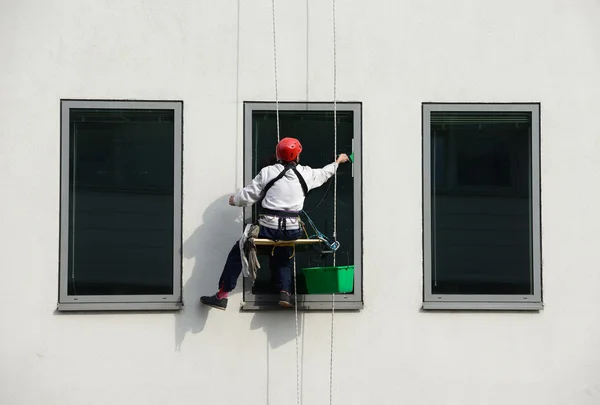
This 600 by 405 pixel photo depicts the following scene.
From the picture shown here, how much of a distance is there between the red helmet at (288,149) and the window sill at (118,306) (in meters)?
1.49

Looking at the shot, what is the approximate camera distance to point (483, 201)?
9.66 m

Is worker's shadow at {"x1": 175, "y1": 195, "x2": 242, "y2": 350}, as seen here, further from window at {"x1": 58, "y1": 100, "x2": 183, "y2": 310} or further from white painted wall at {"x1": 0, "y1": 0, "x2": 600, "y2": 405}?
window at {"x1": 58, "y1": 100, "x2": 183, "y2": 310}

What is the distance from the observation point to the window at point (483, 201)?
957 centimetres

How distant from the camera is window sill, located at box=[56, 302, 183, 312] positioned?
939 cm

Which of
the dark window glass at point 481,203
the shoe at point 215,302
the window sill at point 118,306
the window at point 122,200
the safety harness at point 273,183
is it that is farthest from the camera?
the dark window glass at point 481,203

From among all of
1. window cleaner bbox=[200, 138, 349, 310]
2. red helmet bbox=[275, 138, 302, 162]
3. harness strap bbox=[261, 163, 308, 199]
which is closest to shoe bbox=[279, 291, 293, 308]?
window cleaner bbox=[200, 138, 349, 310]

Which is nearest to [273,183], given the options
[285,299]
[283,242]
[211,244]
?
[283,242]

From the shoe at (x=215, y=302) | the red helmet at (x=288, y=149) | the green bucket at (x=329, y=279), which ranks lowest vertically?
the shoe at (x=215, y=302)

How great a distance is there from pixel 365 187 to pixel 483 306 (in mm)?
1379

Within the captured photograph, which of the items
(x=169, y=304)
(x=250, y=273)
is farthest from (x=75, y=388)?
(x=250, y=273)

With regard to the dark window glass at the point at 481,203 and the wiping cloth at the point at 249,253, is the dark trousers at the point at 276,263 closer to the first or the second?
the wiping cloth at the point at 249,253

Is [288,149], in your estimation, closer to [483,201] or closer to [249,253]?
[249,253]

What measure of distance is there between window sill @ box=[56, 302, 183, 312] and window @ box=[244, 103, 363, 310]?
2.09 ft

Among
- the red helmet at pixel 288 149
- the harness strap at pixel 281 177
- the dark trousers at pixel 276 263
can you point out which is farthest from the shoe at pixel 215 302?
the red helmet at pixel 288 149
